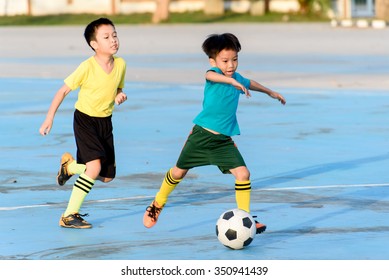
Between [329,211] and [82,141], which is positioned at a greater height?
[82,141]

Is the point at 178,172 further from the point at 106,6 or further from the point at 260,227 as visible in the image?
the point at 106,6

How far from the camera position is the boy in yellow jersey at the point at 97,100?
31.8ft

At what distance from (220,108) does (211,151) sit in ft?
1.11

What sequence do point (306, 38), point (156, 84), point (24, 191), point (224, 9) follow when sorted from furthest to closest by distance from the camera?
point (224, 9)
point (306, 38)
point (156, 84)
point (24, 191)

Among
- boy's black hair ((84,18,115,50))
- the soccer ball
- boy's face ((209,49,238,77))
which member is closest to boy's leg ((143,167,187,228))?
the soccer ball

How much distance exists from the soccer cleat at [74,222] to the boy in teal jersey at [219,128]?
0.47m

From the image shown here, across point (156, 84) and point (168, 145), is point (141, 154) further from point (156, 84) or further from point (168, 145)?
point (156, 84)

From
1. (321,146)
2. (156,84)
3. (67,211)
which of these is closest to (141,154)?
(321,146)

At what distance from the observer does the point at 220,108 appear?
9.34 m

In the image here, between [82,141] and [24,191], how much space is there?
1791 millimetres

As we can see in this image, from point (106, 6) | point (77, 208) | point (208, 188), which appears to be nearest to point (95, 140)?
point (77, 208)

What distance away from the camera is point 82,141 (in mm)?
9750

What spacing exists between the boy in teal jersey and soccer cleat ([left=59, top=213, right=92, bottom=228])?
47 centimetres

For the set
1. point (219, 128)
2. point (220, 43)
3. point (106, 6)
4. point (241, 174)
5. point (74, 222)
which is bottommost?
point (106, 6)
